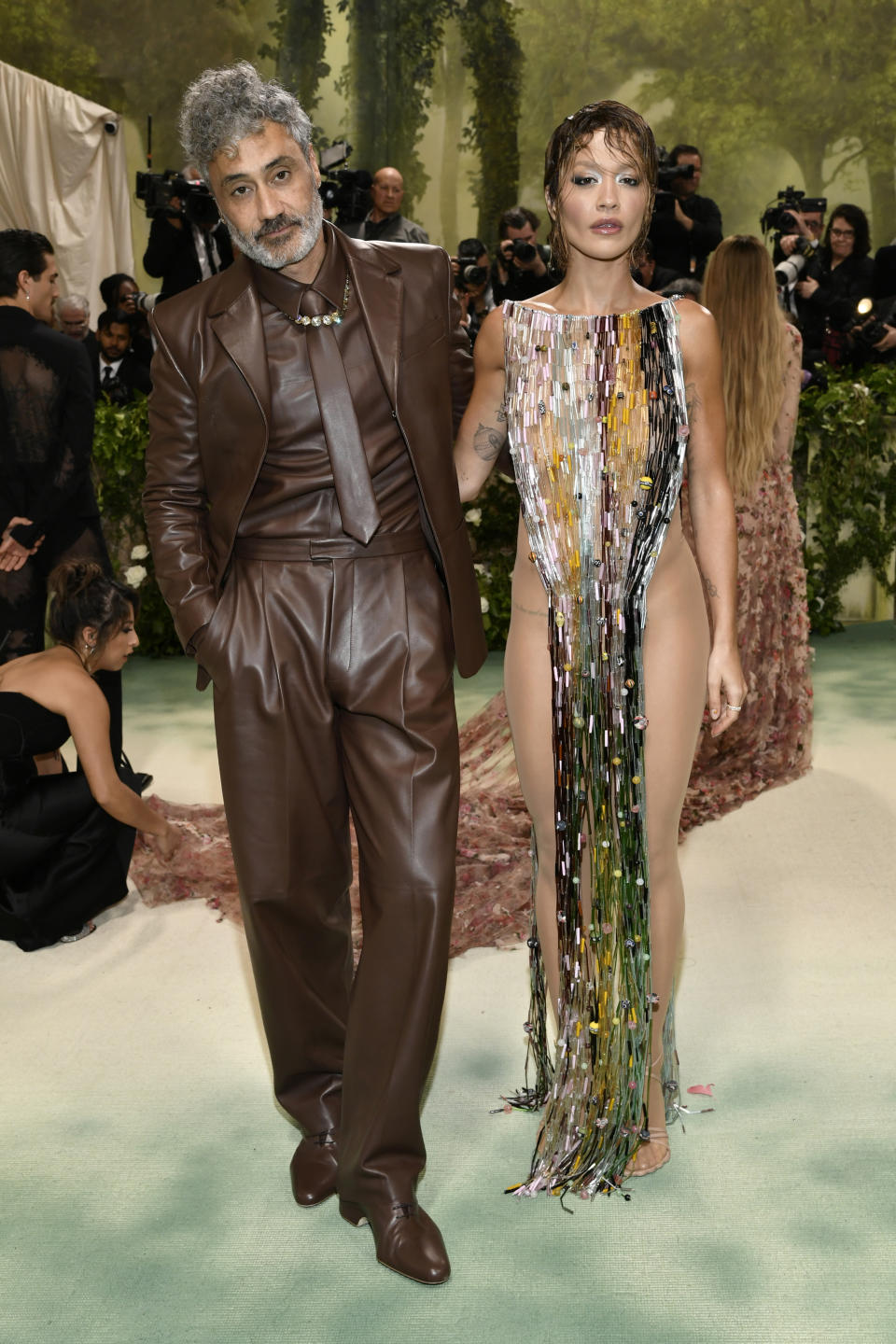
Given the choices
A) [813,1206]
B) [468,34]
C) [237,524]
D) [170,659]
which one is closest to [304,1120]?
[813,1206]

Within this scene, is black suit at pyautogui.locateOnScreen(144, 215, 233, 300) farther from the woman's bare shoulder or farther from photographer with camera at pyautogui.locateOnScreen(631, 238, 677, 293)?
the woman's bare shoulder

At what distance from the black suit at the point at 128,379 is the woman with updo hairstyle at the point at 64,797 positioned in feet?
A: 12.0

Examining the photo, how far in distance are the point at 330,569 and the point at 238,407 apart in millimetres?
306

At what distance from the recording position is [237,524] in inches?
91.0

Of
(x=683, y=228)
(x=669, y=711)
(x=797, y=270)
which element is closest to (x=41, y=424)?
(x=669, y=711)

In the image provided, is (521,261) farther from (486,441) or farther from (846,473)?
(486,441)

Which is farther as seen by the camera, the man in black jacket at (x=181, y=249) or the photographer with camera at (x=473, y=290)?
the photographer with camera at (x=473, y=290)

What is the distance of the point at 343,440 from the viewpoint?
7.45 feet

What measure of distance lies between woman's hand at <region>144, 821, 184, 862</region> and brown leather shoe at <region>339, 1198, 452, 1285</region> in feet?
6.18

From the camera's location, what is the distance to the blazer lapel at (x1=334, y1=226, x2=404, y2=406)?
2.28 m

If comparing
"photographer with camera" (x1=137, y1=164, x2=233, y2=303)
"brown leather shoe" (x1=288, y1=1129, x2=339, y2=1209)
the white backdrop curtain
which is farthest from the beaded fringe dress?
the white backdrop curtain

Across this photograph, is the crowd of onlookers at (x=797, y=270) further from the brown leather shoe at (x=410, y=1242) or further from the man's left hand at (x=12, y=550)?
the brown leather shoe at (x=410, y=1242)

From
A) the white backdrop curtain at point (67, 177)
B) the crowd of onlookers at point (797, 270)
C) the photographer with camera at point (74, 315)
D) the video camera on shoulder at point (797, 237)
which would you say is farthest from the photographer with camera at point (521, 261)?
the white backdrop curtain at point (67, 177)

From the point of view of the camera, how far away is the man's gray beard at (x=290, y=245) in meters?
2.24
